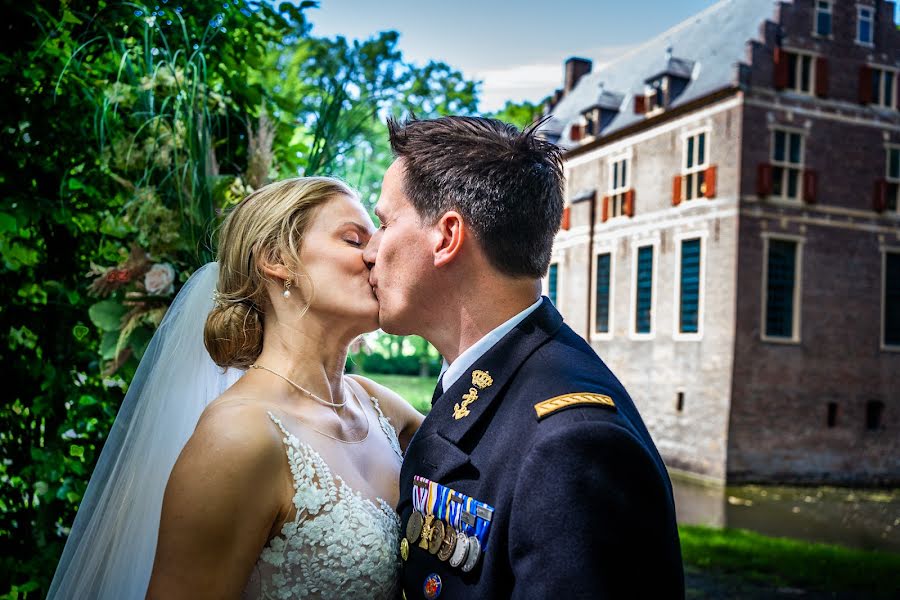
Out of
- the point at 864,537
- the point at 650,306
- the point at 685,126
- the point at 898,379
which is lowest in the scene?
the point at 864,537

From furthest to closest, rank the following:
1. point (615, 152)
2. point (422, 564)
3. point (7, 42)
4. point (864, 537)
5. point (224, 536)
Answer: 1. point (615, 152)
2. point (864, 537)
3. point (7, 42)
4. point (224, 536)
5. point (422, 564)

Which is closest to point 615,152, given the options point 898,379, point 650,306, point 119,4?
point 650,306

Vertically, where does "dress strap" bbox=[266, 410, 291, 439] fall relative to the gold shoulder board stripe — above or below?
below

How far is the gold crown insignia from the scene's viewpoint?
202 centimetres

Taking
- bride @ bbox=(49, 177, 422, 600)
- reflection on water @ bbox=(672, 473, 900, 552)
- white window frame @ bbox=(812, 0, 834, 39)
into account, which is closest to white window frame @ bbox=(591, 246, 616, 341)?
reflection on water @ bbox=(672, 473, 900, 552)

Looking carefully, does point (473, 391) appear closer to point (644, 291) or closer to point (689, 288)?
point (689, 288)

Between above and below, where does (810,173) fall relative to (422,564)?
above

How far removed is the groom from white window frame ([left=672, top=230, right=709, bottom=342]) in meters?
21.0

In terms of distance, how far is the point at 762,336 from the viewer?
69.7ft

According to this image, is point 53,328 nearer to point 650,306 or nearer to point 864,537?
point 864,537

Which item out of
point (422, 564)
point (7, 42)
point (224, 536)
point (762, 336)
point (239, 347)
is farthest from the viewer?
point (762, 336)

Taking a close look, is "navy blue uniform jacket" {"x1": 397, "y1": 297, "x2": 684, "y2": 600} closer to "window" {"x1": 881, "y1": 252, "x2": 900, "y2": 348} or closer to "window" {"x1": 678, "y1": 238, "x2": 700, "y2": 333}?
"window" {"x1": 678, "y1": 238, "x2": 700, "y2": 333}

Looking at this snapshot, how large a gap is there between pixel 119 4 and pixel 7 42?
0.52 metres

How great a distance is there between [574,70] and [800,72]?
1489cm
